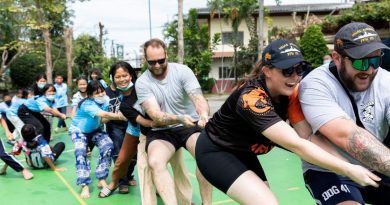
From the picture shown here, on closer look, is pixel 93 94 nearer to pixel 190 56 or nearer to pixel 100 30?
pixel 190 56

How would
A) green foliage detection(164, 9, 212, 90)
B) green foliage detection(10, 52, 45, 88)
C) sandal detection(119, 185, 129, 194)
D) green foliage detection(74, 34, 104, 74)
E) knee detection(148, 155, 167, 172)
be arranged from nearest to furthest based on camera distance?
knee detection(148, 155, 167, 172) → sandal detection(119, 185, 129, 194) → green foliage detection(164, 9, 212, 90) → green foliage detection(10, 52, 45, 88) → green foliage detection(74, 34, 104, 74)

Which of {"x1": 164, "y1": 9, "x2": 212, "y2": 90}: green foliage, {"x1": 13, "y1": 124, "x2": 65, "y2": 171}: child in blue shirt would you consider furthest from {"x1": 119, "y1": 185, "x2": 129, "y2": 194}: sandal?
{"x1": 164, "y1": 9, "x2": 212, "y2": 90}: green foliage

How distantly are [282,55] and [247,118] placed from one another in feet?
1.30

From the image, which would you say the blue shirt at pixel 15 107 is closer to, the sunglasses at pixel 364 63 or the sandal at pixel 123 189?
A: the sandal at pixel 123 189

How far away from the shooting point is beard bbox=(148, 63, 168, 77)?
12.6ft

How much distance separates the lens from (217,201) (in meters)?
4.62

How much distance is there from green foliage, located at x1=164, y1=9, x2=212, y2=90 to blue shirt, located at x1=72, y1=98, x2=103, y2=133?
20037 millimetres

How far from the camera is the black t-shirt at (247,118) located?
2227mm

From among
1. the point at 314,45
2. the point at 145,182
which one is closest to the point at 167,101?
the point at 145,182

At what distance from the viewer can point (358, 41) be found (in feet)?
7.15

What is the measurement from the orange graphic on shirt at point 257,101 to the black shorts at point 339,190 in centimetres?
61

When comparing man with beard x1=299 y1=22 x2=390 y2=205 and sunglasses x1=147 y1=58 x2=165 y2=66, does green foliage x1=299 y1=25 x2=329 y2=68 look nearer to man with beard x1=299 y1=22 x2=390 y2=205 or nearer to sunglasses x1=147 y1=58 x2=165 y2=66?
sunglasses x1=147 y1=58 x2=165 y2=66

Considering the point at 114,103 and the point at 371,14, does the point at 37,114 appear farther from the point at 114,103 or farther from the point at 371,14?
the point at 371,14

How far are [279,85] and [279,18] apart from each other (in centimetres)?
2903
